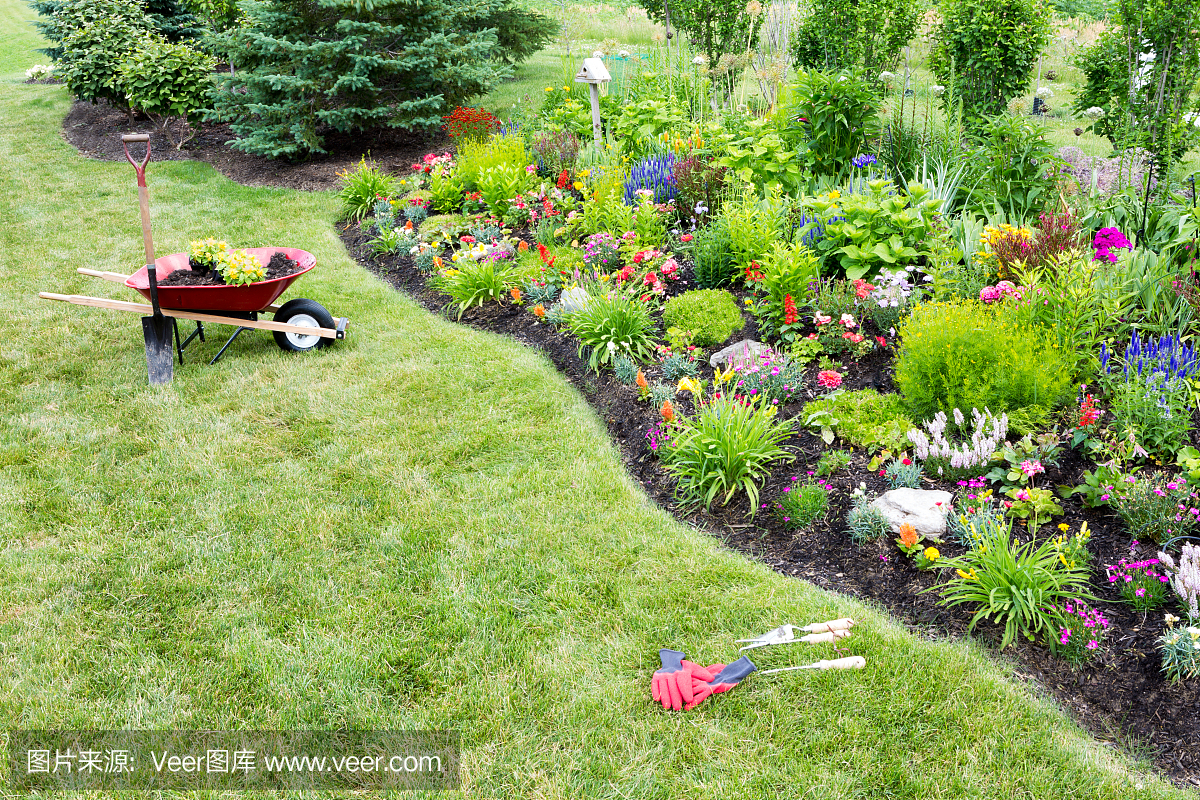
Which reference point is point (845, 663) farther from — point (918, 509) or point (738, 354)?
point (738, 354)

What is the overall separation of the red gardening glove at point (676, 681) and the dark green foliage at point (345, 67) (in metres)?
7.73

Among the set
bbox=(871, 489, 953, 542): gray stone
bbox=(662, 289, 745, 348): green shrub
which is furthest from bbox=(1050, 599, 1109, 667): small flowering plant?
bbox=(662, 289, 745, 348): green shrub

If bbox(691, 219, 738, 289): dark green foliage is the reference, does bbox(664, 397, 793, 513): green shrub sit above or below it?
below

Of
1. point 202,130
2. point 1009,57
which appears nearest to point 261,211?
point 202,130

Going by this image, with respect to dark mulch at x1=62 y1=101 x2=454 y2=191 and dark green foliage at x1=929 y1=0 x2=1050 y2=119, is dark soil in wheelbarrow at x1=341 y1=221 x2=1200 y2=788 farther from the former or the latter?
dark mulch at x1=62 y1=101 x2=454 y2=191

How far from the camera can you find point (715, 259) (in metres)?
5.20

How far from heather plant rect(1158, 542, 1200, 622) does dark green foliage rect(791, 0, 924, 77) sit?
6200 mm

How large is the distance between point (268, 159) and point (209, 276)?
234 inches

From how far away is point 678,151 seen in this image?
6.74m

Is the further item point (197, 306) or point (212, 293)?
point (197, 306)

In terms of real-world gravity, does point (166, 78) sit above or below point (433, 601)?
above

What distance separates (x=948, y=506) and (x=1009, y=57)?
4548mm

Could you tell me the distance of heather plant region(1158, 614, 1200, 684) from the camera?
2488mm

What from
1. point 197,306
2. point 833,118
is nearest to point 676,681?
point 197,306
